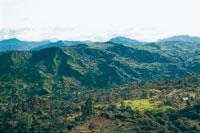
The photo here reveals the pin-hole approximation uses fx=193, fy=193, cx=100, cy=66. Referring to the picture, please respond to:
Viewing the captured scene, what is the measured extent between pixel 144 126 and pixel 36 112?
7570 centimetres

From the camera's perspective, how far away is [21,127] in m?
94.9

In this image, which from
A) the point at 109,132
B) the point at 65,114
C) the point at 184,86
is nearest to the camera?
the point at 109,132

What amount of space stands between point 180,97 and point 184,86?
37.8 m

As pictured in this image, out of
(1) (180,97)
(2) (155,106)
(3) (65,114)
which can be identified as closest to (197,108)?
(2) (155,106)

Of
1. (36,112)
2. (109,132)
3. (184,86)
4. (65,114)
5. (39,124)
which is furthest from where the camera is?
(184,86)

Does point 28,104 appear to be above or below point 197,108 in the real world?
below

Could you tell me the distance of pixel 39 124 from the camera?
10381 centimetres

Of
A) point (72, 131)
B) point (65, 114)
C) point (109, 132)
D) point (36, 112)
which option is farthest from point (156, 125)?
point (36, 112)

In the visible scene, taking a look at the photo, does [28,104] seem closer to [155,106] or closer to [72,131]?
[72,131]

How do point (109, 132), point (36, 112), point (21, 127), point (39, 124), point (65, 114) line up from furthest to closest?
point (36, 112), point (65, 114), point (39, 124), point (21, 127), point (109, 132)

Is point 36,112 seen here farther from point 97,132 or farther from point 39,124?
point 97,132

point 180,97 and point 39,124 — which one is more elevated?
point 180,97

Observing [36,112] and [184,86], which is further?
[184,86]

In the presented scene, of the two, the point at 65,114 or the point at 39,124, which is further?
the point at 65,114
